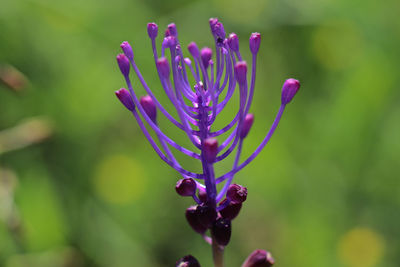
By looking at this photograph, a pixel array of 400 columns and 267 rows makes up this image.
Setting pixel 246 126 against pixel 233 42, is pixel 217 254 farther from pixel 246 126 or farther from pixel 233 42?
pixel 233 42

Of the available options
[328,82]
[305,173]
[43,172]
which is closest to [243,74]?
[305,173]

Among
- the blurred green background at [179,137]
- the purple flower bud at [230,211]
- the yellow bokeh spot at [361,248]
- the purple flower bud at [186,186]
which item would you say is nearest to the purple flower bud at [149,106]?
the purple flower bud at [186,186]

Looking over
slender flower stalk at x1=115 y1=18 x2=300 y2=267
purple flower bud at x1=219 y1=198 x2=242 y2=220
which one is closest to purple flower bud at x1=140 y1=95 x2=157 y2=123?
slender flower stalk at x1=115 y1=18 x2=300 y2=267

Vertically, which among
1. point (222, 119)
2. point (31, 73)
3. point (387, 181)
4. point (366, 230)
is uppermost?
point (31, 73)

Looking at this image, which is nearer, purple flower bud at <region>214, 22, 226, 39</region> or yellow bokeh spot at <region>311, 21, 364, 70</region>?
purple flower bud at <region>214, 22, 226, 39</region>

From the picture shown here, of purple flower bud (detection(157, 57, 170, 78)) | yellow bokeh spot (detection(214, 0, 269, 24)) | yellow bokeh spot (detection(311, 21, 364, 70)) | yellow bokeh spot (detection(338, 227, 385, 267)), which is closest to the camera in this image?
purple flower bud (detection(157, 57, 170, 78))

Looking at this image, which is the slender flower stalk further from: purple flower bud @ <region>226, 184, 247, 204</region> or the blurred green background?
the blurred green background

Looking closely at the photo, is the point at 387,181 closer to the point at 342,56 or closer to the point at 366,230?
the point at 366,230
